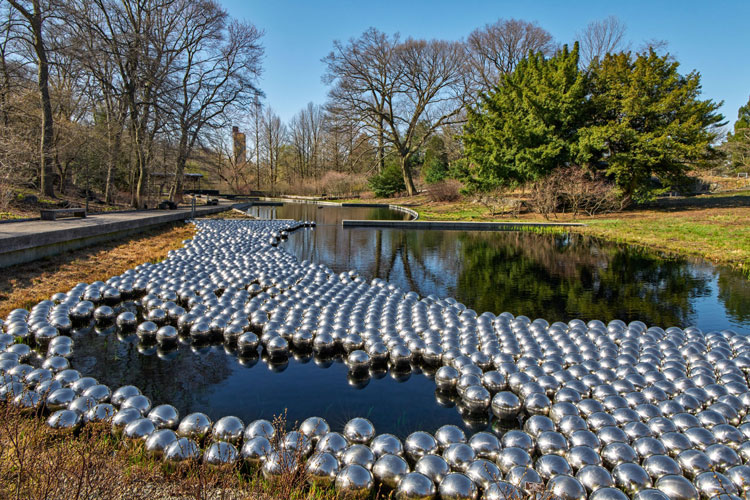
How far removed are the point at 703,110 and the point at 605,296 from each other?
19.7m

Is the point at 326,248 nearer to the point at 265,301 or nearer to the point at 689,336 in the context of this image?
the point at 265,301

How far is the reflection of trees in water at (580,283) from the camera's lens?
26.2 feet

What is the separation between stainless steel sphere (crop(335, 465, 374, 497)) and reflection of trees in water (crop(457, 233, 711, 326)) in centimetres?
537

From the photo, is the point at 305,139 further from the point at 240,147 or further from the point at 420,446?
the point at 420,446

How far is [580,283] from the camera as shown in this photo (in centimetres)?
1009

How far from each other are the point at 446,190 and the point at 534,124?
10.9 m

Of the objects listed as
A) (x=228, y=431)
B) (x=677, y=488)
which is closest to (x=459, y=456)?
(x=677, y=488)

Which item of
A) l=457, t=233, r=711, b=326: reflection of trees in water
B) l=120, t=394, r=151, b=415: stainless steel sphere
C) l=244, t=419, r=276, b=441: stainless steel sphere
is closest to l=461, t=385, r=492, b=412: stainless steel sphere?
l=244, t=419, r=276, b=441: stainless steel sphere

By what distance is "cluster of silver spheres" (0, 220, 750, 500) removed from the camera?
308 cm

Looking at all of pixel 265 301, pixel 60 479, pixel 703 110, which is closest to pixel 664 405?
pixel 60 479

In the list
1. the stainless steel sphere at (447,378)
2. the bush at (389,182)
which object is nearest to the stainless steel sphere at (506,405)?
the stainless steel sphere at (447,378)

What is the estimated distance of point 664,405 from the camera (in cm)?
405

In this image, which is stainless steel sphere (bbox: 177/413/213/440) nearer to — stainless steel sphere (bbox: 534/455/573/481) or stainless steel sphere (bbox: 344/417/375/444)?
stainless steel sphere (bbox: 344/417/375/444)

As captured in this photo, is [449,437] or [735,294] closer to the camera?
[449,437]
